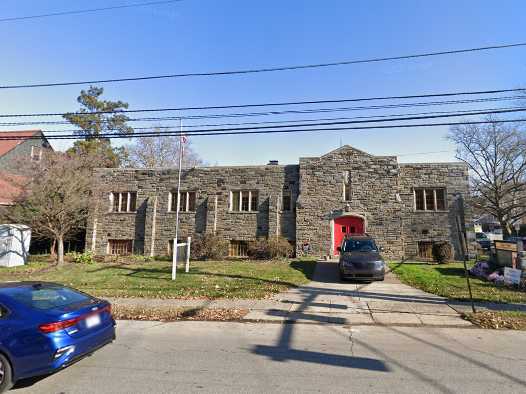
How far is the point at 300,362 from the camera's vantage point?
16.6 feet

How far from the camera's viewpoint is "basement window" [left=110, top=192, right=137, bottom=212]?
22766mm

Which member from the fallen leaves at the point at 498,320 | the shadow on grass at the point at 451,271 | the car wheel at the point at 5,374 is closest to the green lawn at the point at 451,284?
the shadow on grass at the point at 451,271

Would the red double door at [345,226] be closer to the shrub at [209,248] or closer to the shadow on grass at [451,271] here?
the shadow on grass at [451,271]

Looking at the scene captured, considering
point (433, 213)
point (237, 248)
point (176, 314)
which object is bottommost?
point (176, 314)

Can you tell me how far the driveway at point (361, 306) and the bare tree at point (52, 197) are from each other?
43.8 feet

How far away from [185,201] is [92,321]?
17498mm

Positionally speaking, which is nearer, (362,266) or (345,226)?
(362,266)

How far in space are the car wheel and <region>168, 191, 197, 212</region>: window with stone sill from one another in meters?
17.9

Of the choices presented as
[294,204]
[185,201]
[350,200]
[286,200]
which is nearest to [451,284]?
[350,200]

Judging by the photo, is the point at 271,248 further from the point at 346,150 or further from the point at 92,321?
the point at 92,321

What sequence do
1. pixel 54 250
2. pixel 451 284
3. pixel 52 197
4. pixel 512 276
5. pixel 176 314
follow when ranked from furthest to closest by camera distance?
1. pixel 54 250
2. pixel 52 197
3. pixel 451 284
4. pixel 512 276
5. pixel 176 314

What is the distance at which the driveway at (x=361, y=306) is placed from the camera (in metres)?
7.62

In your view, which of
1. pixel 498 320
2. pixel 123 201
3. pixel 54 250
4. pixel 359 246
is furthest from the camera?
pixel 54 250

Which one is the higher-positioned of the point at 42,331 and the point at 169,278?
the point at 42,331
